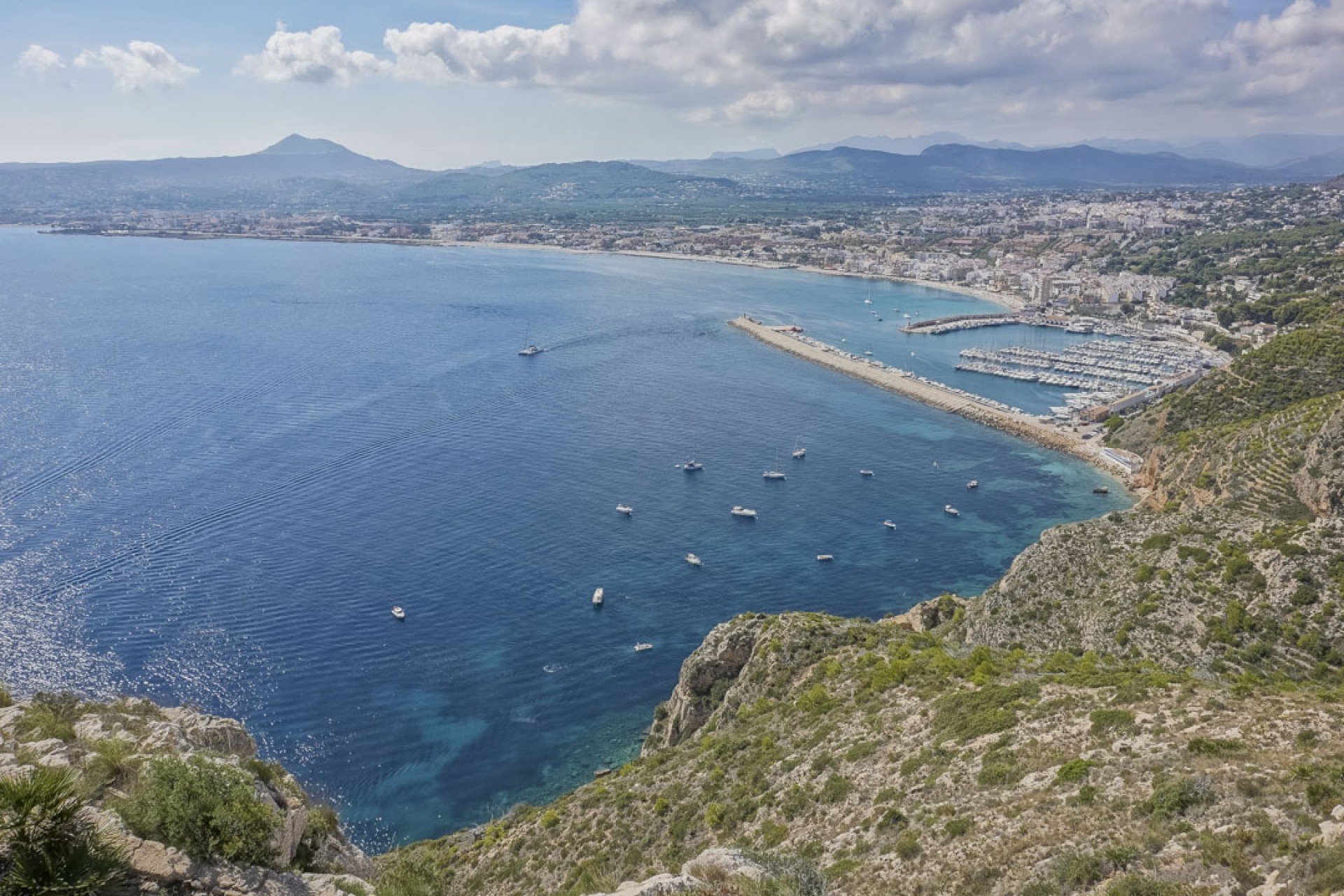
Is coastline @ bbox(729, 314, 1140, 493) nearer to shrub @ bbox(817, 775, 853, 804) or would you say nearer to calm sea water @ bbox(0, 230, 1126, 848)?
calm sea water @ bbox(0, 230, 1126, 848)

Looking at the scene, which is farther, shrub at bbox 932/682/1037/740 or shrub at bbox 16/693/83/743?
shrub at bbox 932/682/1037/740

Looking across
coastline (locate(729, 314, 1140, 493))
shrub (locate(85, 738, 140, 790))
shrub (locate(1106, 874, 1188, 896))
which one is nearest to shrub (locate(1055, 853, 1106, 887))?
shrub (locate(1106, 874, 1188, 896))

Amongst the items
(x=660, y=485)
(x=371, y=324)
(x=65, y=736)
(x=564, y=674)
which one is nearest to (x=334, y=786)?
(x=564, y=674)

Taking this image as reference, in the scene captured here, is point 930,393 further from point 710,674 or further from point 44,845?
point 44,845

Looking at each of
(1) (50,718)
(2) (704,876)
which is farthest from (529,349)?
(2) (704,876)

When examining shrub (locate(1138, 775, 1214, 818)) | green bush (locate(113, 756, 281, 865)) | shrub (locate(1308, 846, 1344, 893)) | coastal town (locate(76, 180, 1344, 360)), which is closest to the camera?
shrub (locate(1308, 846, 1344, 893))

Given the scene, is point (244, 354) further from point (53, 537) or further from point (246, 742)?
point (246, 742)
